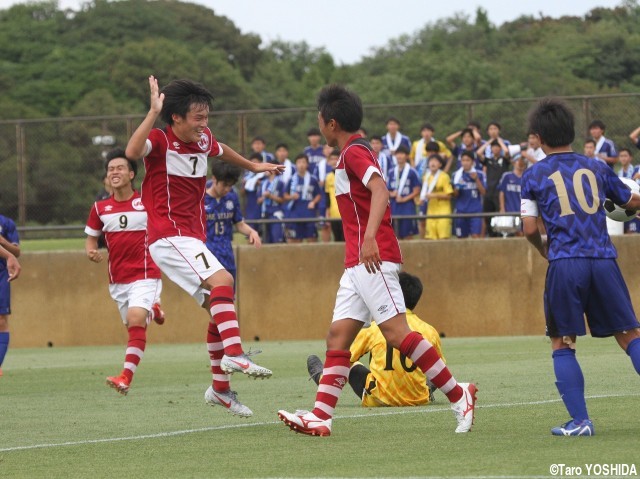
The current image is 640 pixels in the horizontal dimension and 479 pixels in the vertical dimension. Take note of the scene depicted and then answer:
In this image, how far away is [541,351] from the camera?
1573 centimetres

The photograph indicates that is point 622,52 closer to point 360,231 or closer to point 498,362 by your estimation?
point 498,362

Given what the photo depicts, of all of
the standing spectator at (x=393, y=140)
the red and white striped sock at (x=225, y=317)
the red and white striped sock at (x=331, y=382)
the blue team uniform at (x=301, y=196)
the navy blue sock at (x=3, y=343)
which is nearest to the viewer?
the red and white striped sock at (x=331, y=382)

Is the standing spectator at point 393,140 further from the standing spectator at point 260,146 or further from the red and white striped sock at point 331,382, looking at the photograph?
the red and white striped sock at point 331,382

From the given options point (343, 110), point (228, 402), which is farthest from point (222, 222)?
point (343, 110)

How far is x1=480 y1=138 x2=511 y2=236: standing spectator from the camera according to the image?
21.0m

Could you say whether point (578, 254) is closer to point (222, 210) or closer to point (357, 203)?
point (357, 203)

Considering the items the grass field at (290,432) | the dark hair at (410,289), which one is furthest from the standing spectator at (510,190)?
the dark hair at (410,289)

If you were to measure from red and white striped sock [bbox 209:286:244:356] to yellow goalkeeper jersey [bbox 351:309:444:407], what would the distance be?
4.25 feet

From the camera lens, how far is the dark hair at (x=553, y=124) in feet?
25.4

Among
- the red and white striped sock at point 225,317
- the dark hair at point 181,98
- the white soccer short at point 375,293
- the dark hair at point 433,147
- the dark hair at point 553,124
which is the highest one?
the dark hair at point 181,98

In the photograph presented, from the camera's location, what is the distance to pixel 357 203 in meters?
8.23

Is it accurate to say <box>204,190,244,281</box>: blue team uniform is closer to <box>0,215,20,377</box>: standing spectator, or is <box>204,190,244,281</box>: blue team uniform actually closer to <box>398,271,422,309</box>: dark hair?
<box>0,215,20,377</box>: standing spectator

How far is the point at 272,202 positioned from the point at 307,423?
46.4ft

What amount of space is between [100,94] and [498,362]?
157ft
